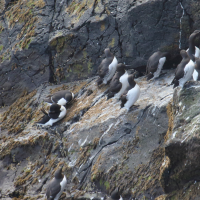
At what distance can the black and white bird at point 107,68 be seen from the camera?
884 centimetres

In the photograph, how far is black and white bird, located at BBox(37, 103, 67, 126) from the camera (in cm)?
832

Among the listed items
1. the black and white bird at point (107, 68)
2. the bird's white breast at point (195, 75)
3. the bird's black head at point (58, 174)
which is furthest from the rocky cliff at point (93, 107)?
the bird's white breast at point (195, 75)

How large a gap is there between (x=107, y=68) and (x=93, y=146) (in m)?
2.41

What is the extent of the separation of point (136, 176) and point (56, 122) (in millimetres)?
2900

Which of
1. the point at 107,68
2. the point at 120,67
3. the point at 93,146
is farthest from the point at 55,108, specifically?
the point at 120,67

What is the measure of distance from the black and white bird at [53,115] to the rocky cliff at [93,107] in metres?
0.19

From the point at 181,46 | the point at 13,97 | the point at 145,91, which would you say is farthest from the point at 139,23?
the point at 13,97

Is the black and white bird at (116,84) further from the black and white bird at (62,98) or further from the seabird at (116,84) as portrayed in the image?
the black and white bird at (62,98)

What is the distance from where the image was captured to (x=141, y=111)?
23.4 feet

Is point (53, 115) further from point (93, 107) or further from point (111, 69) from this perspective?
point (111, 69)

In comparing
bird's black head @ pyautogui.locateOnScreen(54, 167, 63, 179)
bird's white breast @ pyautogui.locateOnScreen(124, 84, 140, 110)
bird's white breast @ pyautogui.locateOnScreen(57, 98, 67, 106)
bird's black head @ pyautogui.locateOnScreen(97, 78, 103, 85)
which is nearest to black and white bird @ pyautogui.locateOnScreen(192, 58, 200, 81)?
bird's white breast @ pyautogui.locateOnScreen(124, 84, 140, 110)

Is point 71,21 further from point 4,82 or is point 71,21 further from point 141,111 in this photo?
point 141,111

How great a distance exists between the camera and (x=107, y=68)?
884cm

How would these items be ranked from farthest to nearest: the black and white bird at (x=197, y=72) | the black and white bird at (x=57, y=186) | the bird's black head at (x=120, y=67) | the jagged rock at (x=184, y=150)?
the bird's black head at (x=120, y=67) → the black and white bird at (x=57, y=186) → the black and white bird at (x=197, y=72) → the jagged rock at (x=184, y=150)
